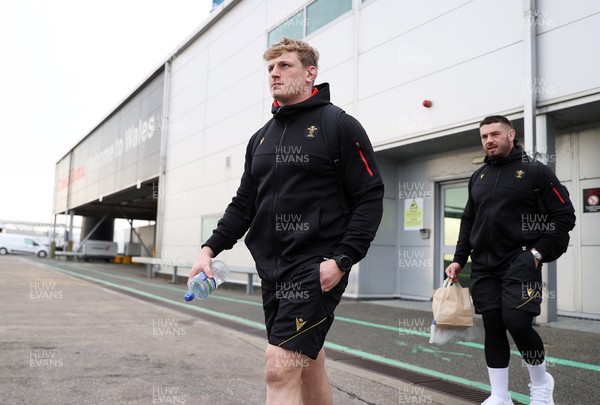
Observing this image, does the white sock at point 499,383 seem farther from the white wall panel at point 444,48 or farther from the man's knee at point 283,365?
the white wall panel at point 444,48

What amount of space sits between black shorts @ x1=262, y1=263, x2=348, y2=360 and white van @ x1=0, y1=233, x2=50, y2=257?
158ft

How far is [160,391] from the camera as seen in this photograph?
12.0ft

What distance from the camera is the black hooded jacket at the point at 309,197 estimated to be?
2.12m

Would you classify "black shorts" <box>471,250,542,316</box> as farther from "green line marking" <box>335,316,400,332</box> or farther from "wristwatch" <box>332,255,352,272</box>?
"green line marking" <box>335,316,400,332</box>

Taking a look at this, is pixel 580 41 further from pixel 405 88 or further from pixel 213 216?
pixel 213 216

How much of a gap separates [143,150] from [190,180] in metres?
5.85

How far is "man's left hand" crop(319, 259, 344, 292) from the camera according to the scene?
1999 millimetres

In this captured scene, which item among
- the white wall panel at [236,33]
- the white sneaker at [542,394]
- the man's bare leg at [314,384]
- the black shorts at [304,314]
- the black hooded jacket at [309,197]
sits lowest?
the white sneaker at [542,394]

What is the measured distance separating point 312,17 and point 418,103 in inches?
174

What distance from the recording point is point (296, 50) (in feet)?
7.47

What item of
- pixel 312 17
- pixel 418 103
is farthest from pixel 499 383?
pixel 312 17

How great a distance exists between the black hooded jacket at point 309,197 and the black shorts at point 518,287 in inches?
50.8

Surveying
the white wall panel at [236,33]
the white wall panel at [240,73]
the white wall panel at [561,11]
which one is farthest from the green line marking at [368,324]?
the white wall panel at [236,33]

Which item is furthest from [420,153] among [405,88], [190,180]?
[190,180]
